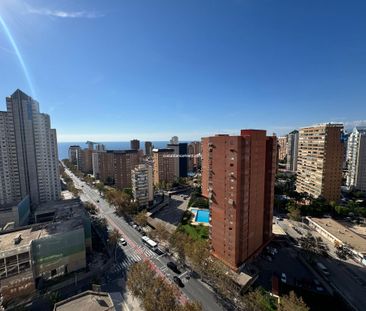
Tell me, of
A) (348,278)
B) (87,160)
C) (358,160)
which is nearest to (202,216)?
(348,278)

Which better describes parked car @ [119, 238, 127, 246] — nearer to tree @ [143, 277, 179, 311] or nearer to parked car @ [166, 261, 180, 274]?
parked car @ [166, 261, 180, 274]

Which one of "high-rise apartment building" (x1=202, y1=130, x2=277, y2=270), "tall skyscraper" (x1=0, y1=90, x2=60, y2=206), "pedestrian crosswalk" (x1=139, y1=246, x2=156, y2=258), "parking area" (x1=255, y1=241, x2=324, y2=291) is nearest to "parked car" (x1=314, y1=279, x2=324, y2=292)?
"parking area" (x1=255, y1=241, x2=324, y2=291)

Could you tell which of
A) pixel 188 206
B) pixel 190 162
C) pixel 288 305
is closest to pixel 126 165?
pixel 188 206

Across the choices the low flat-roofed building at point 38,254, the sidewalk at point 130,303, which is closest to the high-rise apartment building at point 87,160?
the low flat-roofed building at point 38,254

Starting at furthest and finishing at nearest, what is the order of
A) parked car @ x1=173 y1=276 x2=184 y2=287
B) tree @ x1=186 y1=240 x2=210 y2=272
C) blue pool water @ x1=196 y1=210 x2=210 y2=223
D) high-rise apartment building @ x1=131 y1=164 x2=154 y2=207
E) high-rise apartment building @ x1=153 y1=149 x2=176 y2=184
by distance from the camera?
1. high-rise apartment building @ x1=153 y1=149 x2=176 y2=184
2. high-rise apartment building @ x1=131 y1=164 x2=154 y2=207
3. blue pool water @ x1=196 y1=210 x2=210 y2=223
4. tree @ x1=186 y1=240 x2=210 y2=272
5. parked car @ x1=173 y1=276 x2=184 y2=287

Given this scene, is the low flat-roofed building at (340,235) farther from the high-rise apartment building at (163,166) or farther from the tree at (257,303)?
the high-rise apartment building at (163,166)

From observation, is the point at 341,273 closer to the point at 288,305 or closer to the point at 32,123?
the point at 288,305

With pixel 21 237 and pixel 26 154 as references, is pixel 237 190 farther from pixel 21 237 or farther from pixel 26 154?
pixel 26 154
